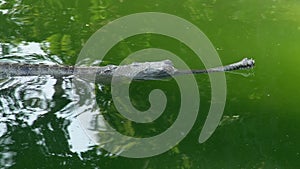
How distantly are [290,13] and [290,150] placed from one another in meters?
3.05

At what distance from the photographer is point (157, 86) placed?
4.40m

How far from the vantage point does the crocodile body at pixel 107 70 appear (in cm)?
448

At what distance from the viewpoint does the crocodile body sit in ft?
14.7

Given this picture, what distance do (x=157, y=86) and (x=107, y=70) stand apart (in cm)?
49

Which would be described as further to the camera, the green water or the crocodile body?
the crocodile body

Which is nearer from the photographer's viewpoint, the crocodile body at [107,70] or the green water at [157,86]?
the green water at [157,86]

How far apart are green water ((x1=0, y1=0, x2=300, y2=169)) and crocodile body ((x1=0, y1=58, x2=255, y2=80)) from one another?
0.24 feet

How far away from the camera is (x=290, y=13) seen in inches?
245

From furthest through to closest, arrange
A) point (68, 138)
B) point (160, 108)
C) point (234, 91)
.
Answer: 1. point (234, 91)
2. point (160, 108)
3. point (68, 138)

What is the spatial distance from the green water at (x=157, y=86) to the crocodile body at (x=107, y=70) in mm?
75

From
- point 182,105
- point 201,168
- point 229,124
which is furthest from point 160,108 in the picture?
point 201,168

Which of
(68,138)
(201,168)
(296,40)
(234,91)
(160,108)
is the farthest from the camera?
(296,40)

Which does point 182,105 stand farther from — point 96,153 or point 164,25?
point 164,25

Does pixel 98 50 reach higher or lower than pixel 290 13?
higher
